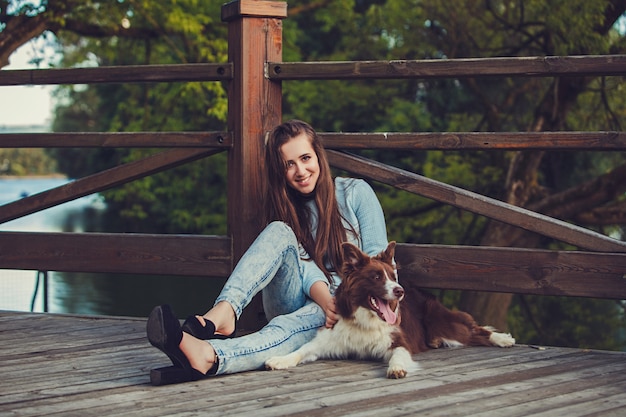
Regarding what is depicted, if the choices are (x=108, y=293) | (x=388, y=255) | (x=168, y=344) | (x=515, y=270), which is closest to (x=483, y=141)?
(x=515, y=270)

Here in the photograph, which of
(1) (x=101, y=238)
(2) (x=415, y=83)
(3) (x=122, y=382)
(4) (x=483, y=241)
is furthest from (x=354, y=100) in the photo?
(3) (x=122, y=382)

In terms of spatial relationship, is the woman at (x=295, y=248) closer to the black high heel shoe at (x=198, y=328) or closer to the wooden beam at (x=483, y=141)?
the black high heel shoe at (x=198, y=328)

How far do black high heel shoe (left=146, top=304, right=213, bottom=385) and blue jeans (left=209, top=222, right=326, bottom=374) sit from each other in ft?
0.51

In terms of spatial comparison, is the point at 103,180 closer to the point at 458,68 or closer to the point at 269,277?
the point at 269,277

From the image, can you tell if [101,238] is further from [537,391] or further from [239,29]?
[537,391]

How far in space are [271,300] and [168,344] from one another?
3.02ft

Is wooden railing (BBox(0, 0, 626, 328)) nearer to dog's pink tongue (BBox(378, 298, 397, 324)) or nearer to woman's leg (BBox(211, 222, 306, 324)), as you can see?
woman's leg (BBox(211, 222, 306, 324))

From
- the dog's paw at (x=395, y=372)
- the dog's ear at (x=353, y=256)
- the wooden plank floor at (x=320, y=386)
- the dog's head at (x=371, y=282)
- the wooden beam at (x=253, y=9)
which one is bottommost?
the wooden plank floor at (x=320, y=386)

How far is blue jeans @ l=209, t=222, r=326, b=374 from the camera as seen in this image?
356cm

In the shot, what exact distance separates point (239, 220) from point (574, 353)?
1665mm

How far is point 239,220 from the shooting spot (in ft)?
14.6

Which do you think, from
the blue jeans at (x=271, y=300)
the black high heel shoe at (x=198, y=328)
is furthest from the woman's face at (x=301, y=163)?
the black high heel shoe at (x=198, y=328)

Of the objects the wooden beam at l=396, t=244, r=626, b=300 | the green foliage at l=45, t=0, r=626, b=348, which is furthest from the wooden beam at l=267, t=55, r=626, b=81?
the green foliage at l=45, t=0, r=626, b=348

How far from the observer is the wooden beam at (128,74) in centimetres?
446
